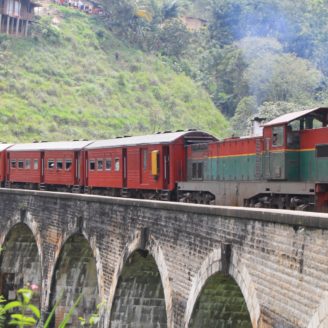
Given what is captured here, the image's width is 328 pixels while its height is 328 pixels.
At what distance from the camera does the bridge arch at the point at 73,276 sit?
2575 centimetres

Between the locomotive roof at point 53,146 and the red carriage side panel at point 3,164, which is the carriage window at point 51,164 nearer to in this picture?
the locomotive roof at point 53,146

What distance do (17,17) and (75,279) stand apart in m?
61.7

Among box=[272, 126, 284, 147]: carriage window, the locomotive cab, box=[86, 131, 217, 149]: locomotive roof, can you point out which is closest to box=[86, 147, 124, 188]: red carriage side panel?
box=[86, 131, 217, 149]: locomotive roof

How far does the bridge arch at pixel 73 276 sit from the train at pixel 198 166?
9.45ft

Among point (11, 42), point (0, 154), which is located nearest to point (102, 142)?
point (0, 154)

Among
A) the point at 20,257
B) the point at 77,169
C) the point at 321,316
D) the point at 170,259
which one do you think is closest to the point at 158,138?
the point at 77,169

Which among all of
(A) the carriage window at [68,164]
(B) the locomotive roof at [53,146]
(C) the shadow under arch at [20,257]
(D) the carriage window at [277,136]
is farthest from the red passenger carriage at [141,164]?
(D) the carriage window at [277,136]

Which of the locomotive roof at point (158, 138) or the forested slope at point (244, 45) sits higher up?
the forested slope at point (244, 45)

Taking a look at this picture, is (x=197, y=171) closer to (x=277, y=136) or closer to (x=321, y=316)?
(x=277, y=136)

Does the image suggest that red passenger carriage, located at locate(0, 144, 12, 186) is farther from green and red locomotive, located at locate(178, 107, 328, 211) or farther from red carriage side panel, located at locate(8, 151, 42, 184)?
green and red locomotive, located at locate(178, 107, 328, 211)

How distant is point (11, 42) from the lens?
3285 inches

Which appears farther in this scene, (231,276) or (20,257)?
(20,257)

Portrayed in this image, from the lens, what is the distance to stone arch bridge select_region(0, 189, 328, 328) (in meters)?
11.6

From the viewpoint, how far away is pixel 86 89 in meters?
80.8
